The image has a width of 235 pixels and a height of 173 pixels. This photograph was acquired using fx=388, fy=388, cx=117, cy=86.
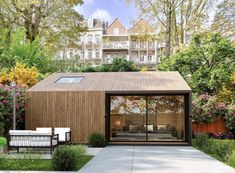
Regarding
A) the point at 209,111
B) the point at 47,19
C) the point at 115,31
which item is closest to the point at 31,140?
the point at 209,111

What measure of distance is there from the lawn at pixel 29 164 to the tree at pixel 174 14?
20.5 metres

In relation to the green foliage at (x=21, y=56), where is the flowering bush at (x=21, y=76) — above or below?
below

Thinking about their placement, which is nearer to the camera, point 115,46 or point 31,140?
point 31,140

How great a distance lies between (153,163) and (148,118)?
20.3 feet

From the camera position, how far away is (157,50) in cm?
5575

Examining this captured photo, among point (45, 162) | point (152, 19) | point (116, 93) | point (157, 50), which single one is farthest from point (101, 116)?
point (157, 50)

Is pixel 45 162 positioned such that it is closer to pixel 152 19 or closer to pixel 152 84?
pixel 152 84

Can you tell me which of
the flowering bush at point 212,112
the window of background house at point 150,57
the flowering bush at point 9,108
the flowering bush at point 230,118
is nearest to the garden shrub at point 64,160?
the flowering bush at point 9,108

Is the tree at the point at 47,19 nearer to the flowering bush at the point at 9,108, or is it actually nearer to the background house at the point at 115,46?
the flowering bush at the point at 9,108

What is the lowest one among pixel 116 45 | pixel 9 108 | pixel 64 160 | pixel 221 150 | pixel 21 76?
pixel 221 150

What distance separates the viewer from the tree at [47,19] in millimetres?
29167

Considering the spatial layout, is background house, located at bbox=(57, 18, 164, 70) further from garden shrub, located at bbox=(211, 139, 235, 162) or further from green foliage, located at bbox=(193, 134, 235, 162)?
garden shrub, located at bbox=(211, 139, 235, 162)

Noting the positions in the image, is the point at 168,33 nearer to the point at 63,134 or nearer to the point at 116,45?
the point at 63,134

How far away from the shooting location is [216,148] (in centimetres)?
1350
